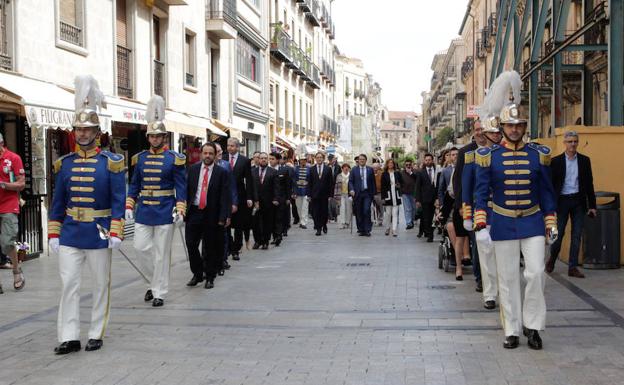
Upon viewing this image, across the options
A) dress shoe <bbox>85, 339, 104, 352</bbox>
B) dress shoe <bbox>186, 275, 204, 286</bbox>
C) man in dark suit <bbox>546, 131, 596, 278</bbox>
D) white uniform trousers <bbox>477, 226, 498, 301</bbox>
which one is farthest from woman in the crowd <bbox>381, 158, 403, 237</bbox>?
dress shoe <bbox>85, 339, 104, 352</bbox>

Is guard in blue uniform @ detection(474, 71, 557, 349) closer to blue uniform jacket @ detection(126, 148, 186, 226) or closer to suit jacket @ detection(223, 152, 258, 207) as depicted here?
blue uniform jacket @ detection(126, 148, 186, 226)

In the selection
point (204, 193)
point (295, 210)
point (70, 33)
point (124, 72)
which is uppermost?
point (70, 33)

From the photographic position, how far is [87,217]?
6758mm

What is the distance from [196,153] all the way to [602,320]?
17.0 m

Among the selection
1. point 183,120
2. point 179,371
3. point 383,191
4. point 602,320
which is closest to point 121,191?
point 179,371

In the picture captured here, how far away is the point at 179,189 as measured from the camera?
354 inches

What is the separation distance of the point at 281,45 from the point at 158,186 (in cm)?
2961

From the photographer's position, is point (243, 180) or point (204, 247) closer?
point (204, 247)

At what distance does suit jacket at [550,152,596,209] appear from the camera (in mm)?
10438

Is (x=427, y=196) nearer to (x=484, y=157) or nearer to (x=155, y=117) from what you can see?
(x=155, y=117)

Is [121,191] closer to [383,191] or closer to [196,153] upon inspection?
[383,191]

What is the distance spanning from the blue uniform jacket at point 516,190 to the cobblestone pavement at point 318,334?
3.13 ft

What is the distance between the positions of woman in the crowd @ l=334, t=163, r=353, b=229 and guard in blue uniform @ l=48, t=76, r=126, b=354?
14.0 m

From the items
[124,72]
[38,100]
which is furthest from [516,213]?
[124,72]
